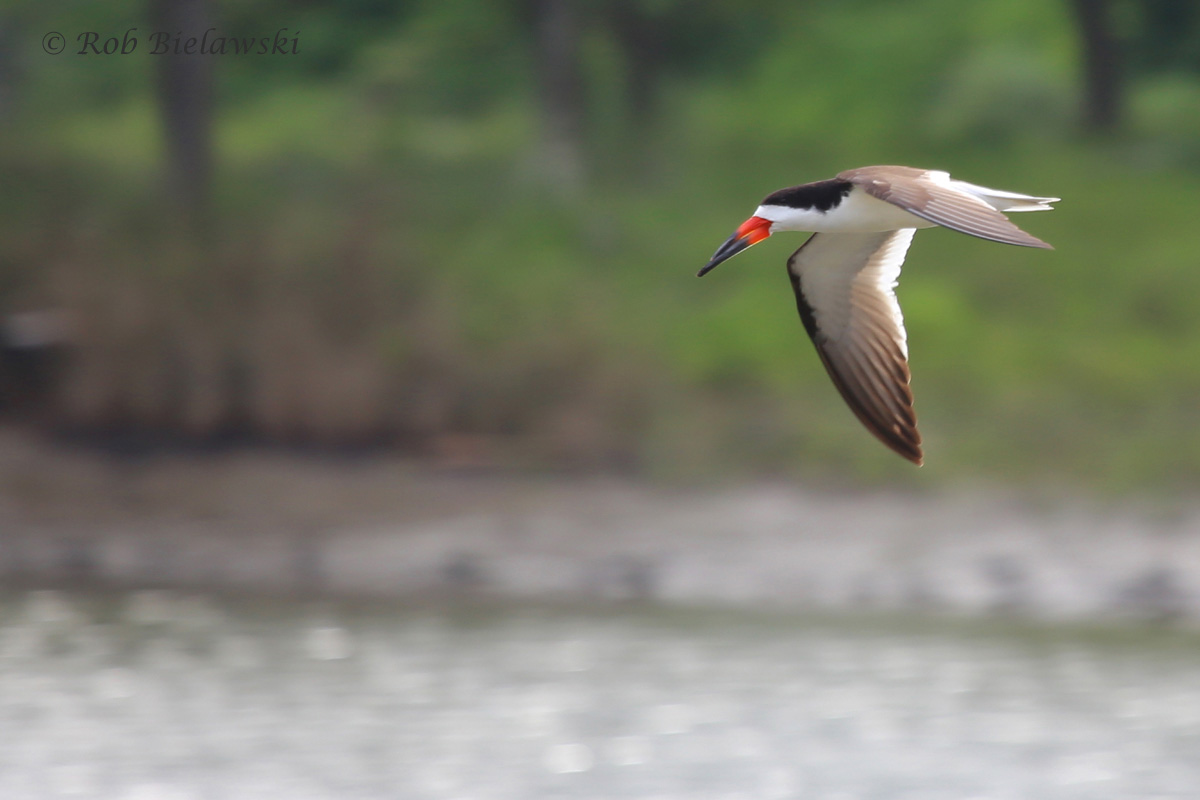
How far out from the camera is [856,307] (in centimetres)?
870

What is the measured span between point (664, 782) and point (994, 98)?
15149mm

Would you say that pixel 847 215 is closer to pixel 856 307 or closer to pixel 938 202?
pixel 938 202

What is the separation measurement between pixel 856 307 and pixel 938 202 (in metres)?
2.03

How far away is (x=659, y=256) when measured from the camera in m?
21.9

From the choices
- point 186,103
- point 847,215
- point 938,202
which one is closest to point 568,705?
point 847,215

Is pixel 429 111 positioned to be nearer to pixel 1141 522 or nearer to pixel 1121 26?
pixel 1121 26

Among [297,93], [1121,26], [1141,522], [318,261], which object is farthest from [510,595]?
[1121,26]

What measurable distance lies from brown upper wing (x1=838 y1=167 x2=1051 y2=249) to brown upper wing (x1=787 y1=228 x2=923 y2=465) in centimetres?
123

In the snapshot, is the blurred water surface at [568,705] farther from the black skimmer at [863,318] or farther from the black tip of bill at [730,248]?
the black tip of bill at [730,248]

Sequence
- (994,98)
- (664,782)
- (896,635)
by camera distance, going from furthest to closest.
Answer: (994,98) → (896,635) → (664,782)

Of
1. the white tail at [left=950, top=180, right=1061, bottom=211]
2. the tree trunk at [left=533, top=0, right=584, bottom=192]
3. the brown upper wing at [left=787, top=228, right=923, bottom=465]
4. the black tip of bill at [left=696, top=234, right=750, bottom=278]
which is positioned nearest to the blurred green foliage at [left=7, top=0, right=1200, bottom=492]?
the tree trunk at [left=533, top=0, right=584, bottom=192]

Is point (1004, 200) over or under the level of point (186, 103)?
under

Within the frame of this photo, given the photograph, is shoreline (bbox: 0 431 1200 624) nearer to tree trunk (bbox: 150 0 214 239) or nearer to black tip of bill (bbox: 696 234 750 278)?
tree trunk (bbox: 150 0 214 239)

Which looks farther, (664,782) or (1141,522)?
(1141,522)
